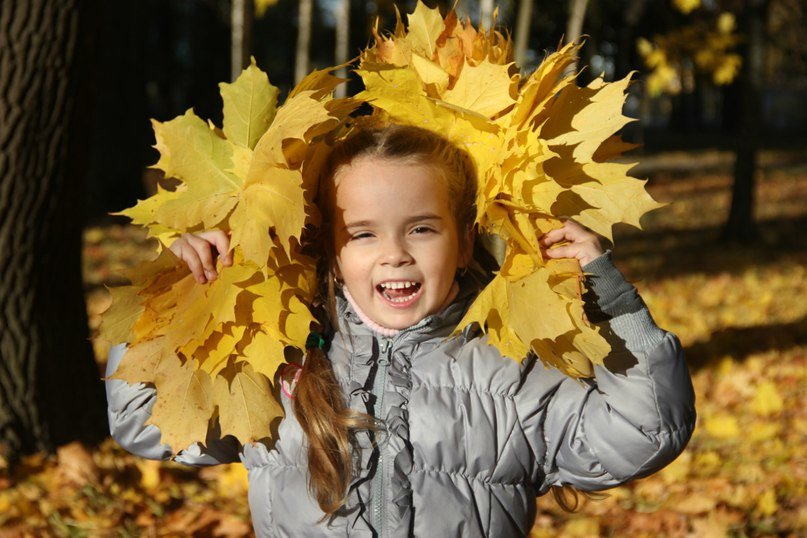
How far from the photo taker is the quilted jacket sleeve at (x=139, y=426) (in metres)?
1.89

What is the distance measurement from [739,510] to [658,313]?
293 cm

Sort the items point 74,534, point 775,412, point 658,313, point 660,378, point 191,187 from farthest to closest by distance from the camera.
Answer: point 658,313
point 775,412
point 74,534
point 191,187
point 660,378

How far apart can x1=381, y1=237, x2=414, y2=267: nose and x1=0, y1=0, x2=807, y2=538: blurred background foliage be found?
0.58 m

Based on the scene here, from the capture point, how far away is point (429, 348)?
188 centimetres

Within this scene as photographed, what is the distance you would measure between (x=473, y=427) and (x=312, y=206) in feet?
2.09

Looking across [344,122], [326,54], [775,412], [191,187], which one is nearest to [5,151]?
[191,187]

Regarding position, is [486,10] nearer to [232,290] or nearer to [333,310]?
[333,310]

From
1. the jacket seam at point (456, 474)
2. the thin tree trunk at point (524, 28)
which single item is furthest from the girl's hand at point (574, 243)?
the thin tree trunk at point (524, 28)

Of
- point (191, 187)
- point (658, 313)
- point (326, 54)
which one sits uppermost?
point (326, 54)

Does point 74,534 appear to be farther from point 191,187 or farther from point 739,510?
point 739,510

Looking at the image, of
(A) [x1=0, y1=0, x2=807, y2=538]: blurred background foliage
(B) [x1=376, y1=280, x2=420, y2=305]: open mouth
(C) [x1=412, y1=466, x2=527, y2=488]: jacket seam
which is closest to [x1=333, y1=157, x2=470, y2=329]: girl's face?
(B) [x1=376, y1=280, x2=420, y2=305]: open mouth

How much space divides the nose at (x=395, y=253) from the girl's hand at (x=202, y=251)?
0.35 meters

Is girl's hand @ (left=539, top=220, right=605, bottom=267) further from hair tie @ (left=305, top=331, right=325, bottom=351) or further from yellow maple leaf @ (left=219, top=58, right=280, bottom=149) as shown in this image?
yellow maple leaf @ (left=219, top=58, right=280, bottom=149)

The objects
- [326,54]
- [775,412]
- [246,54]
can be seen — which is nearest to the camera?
→ [775,412]
